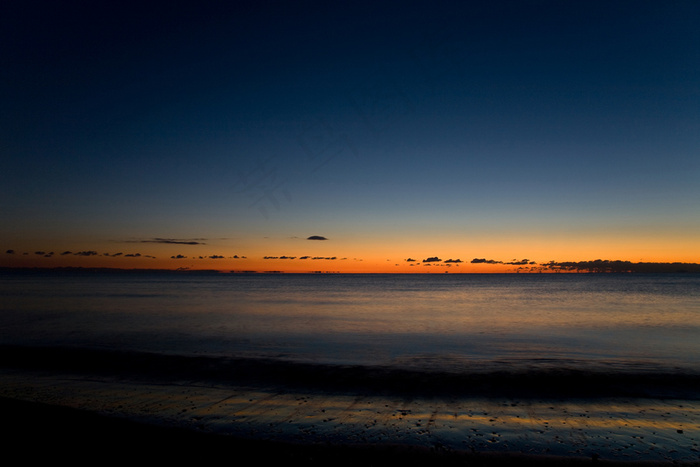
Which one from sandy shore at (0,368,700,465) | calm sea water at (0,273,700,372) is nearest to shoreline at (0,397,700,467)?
sandy shore at (0,368,700,465)

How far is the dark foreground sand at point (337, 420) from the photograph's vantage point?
6500 mm

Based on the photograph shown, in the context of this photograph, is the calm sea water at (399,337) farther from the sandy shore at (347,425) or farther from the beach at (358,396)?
the sandy shore at (347,425)

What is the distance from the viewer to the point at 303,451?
21.4 feet

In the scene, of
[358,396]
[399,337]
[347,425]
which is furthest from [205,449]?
[399,337]

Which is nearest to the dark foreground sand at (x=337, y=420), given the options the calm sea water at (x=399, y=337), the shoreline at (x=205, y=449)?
the shoreline at (x=205, y=449)

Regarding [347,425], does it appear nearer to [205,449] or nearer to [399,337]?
[205,449]

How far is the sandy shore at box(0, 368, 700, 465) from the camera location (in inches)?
260

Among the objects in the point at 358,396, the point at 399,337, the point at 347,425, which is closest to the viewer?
the point at 347,425

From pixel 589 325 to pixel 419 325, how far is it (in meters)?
13.2

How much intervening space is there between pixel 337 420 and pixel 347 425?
43 cm

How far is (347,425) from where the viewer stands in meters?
8.27

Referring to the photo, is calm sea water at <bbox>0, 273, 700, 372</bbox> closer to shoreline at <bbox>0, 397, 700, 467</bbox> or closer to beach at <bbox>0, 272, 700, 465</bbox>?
beach at <bbox>0, 272, 700, 465</bbox>

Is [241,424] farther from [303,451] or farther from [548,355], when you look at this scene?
[548,355]

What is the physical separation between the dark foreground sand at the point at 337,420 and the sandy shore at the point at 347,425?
→ 35 millimetres
